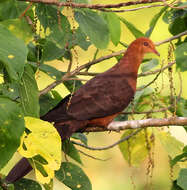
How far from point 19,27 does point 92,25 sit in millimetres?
382

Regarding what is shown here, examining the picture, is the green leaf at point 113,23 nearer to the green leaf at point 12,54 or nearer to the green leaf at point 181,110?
the green leaf at point 181,110

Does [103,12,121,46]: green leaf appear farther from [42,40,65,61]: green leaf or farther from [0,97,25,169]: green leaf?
[0,97,25,169]: green leaf

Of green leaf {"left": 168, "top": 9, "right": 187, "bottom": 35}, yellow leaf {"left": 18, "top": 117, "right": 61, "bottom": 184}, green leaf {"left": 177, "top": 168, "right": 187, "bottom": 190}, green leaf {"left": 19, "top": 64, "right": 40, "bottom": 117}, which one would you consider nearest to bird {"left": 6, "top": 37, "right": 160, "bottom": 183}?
green leaf {"left": 168, "top": 9, "right": 187, "bottom": 35}

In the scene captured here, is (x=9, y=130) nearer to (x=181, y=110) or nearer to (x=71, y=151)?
(x=71, y=151)

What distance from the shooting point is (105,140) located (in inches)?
289

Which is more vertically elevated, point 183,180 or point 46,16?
point 46,16

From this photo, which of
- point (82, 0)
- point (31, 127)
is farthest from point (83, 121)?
point (31, 127)

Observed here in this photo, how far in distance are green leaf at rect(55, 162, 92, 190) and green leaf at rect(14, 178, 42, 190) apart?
0.43 feet

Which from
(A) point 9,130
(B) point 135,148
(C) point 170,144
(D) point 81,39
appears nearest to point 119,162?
(B) point 135,148

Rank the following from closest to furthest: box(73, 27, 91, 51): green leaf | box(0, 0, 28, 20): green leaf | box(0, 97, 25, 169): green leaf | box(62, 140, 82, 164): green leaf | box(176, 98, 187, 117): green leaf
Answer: box(0, 97, 25, 169): green leaf < box(0, 0, 28, 20): green leaf < box(62, 140, 82, 164): green leaf < box(73, 27, 91, 51): green leaf < box(176, 98, 187, 117): green leaf

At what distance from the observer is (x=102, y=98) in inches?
134

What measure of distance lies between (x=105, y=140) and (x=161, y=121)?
470 cm

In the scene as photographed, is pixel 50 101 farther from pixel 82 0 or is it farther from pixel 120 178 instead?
pixel 120 178

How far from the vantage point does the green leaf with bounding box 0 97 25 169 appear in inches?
61.5
